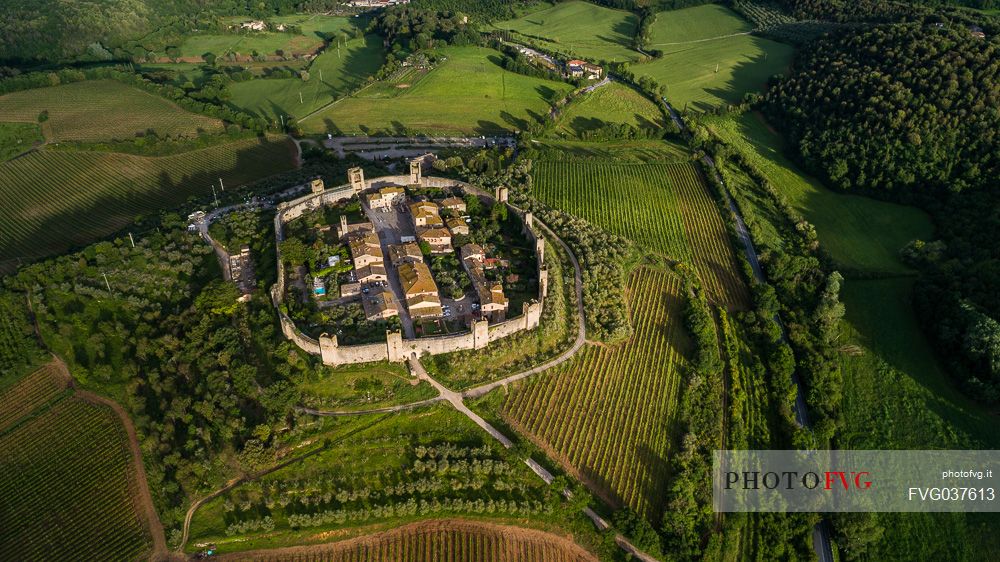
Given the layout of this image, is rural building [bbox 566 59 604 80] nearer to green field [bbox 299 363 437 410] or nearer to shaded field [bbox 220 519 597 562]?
green field [bbox 299 363 437 410]

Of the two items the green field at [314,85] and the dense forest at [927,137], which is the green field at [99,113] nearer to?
the green field at [314,85]

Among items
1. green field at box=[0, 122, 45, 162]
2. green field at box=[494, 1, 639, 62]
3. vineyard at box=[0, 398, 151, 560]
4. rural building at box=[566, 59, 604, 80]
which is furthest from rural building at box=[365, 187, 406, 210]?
green field at box=[494, 1, 639, 62]

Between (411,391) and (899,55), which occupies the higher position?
(899,55)

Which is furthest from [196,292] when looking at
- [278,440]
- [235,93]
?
[235,93]

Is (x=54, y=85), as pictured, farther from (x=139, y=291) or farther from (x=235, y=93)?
(x=139, y=291)

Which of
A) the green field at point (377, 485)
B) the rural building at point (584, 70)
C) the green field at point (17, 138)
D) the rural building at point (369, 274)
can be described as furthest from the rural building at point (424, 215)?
the rural building at point (584, 70)

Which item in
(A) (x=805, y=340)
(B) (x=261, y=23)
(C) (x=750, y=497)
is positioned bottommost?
(C) (x=750, y=497)
